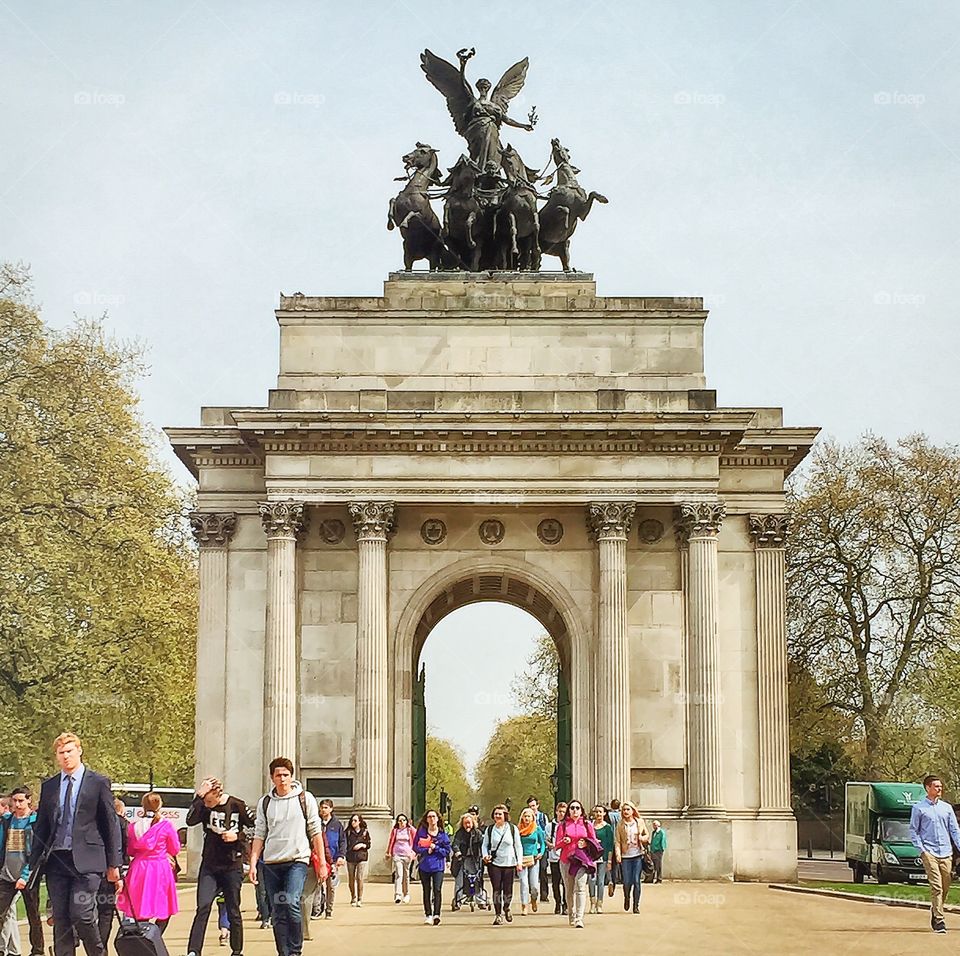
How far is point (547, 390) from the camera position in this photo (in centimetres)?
4219

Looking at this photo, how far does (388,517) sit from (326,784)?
6422 mm

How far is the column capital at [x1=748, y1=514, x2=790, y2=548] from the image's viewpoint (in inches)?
1697

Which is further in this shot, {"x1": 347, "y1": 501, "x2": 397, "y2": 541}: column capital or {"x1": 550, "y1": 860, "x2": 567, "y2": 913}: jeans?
{"x1": 347, "y1": 501, "x2": 397, "y2": 541}: column capital

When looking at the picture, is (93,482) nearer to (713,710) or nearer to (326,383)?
(326,383)

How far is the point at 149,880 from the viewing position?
59.6 ft

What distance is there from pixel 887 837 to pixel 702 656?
1111 cm

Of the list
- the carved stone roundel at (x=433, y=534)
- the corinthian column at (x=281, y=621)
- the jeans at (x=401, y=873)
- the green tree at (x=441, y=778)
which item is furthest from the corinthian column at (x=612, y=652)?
the green tree at (x=441, y=778)

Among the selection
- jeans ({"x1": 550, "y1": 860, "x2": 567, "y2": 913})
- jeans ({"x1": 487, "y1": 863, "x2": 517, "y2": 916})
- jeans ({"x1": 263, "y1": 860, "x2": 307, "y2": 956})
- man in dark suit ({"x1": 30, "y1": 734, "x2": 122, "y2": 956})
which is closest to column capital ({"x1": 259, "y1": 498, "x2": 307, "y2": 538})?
jeans ({"x1": 550, "y1": 860, "x2": 567, "y2": 913})

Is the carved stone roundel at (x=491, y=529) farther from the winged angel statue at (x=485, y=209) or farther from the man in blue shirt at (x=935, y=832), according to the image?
the man in blue shirt at (x=935, y=832)

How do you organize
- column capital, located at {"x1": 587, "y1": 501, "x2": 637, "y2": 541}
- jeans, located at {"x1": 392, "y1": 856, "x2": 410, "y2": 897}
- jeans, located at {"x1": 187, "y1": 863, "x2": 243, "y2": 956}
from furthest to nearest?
column capital, located at {"x1": 587, "y1": 501, "x2": 637, "y2": 541} < jeans, located at {"x1": 392, "y1": 856, "x2": 410, "y2": 897} < jeans, located at {"x1": 187, "y1": 863, "x2": 243, "y2": 956}

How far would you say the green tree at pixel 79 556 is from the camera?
42.5 m

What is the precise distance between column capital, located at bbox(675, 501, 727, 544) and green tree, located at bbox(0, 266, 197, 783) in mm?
14026

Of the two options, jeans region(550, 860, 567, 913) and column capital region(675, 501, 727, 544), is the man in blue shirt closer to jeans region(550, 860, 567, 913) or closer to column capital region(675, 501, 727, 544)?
jeans region(550, 860, 567, 913)

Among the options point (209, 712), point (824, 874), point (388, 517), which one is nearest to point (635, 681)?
point (388, 517)
